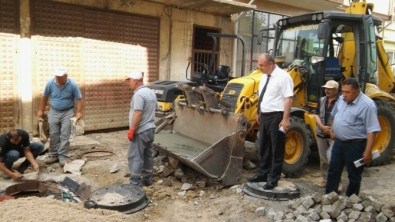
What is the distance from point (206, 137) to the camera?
20.3ft

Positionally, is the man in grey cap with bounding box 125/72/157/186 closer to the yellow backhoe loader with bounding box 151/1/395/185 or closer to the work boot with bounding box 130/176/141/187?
the work boot with bounding box 130/176/141/187

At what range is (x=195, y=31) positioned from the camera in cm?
1129

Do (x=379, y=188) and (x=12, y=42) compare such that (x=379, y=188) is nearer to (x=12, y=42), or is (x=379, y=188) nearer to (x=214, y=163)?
(x=214, y=163)

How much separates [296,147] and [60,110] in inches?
156

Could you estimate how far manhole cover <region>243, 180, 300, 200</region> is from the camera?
4965 mm

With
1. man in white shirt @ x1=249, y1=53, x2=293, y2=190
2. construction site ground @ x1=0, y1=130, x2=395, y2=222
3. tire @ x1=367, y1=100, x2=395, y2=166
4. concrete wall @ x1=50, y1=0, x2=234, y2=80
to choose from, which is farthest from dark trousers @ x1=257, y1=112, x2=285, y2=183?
concrete wall @ x1=50, y1=0, x2=234, y2=80

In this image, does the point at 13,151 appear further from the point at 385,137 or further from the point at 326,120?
the point at 385,137

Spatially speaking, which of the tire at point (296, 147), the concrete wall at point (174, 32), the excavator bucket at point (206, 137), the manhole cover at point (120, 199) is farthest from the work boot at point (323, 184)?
the concrete wall at point (174, 32)

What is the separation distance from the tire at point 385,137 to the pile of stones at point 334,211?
2.84 metres

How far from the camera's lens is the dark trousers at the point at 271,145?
4977 mm

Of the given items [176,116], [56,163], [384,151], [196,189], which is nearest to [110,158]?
[56,163]

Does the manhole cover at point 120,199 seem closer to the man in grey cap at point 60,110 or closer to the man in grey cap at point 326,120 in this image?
the man in grey cap at point 60,110

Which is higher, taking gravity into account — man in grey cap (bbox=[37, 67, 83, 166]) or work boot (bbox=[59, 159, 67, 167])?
man in grey cap (bbox=[37, 67, 83, 166])

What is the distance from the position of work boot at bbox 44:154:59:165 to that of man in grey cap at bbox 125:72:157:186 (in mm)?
1884
